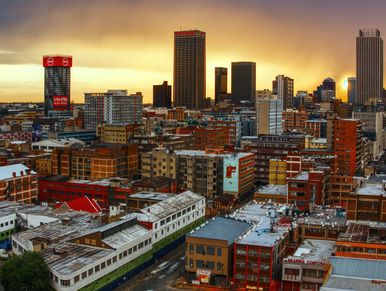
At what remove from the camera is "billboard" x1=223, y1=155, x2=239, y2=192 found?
289ft

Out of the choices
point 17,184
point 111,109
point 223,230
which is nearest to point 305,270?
point 223,230

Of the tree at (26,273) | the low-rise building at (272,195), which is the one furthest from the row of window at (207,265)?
the low-rise building at (272,195)

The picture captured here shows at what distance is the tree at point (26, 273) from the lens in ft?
140

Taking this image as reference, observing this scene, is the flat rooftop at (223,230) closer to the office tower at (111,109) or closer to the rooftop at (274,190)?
the rooftop at (274,190)

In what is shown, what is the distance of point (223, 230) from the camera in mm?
53719

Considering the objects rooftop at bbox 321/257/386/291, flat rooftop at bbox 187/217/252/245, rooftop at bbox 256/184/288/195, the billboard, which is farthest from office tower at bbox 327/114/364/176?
rooftop at bbox 321/257/386/291

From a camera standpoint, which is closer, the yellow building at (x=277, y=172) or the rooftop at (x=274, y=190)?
the rooftop at (x=274, y=190)

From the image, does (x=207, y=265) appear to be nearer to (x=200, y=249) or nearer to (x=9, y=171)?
(x=200, y=249)

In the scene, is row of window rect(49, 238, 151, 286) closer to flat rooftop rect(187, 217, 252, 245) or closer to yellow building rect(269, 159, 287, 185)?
flat rooftop rect(187, 217, 252, 245)

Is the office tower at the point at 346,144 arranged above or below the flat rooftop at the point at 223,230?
above

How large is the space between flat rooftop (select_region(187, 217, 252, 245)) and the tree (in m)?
14.4

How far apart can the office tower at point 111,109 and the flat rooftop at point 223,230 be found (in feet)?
394

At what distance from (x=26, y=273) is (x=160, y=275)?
48.5 ft

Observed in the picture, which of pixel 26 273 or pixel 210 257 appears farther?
pixel 210 257
